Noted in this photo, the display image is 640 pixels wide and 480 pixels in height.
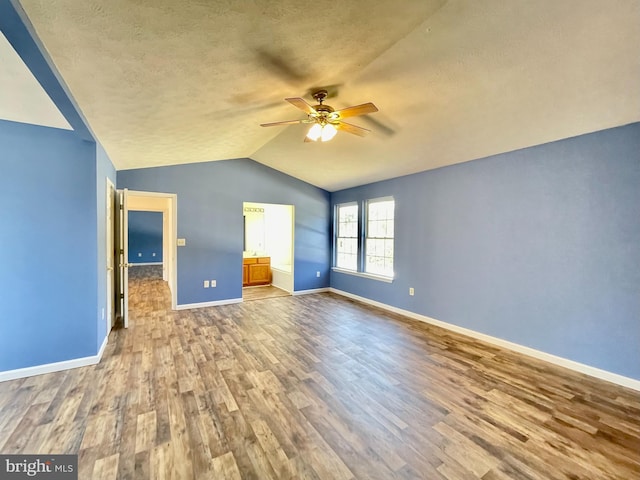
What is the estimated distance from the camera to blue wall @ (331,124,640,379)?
2668mm

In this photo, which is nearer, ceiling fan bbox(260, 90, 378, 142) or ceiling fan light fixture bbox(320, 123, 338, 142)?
ceiling fan bbox(260, 90, 378, 142)

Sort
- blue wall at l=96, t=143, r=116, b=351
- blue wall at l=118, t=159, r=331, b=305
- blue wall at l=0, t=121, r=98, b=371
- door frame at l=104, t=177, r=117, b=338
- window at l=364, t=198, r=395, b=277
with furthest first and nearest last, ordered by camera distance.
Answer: window at l=364, t=198, r=395, b=277 < blue wall at l=118, t=159, r=331, b=305 < door frame at l=104, t=177, r=117, b=338 < blue wall at l=96, t=143, r=116, b=351 < blue wall at l=0, t=121, r=98, b=371

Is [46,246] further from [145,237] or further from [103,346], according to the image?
[145,237]

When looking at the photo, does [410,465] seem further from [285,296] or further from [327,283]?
[327,283]

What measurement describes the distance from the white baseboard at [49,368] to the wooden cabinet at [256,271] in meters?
3.99

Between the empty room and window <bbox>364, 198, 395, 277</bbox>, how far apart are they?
50 cm

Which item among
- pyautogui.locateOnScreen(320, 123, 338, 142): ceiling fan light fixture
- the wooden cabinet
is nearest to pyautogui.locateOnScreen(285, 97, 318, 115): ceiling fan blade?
pyautogui.locateOnScreen(320, 123, 338, 142): ceiling fan light fixture

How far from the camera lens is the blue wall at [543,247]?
2.67 m

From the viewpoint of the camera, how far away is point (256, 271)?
7.13 metres

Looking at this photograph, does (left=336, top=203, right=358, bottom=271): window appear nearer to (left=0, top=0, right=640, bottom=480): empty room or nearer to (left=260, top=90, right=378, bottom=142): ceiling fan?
(left=0, top=0, right=640, bottom=480): empty room

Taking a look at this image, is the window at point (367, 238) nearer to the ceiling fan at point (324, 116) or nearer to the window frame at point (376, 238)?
the window frame at point (376, 238)

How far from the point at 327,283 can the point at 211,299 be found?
2653 millimetres

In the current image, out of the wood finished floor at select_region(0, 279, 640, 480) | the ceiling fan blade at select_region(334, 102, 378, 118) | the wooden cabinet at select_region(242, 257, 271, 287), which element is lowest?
the wood finished floor at select_region(0, 279, 640, 480)

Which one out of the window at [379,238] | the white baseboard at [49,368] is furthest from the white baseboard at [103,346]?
the window at [379,238]
